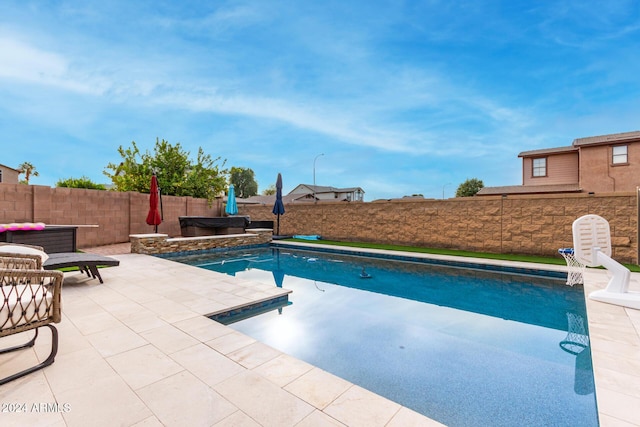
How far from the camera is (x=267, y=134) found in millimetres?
A: 25531

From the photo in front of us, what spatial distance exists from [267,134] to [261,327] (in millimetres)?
23258

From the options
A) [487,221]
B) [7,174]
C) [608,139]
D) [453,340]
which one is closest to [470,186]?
[608,139]

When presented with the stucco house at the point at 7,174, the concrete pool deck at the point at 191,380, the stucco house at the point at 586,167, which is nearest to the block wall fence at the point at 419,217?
the concrete pool deck at the point at 191,380

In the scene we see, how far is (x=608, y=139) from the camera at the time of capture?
16984 mm

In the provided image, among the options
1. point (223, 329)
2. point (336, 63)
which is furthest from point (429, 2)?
point (223, 329)

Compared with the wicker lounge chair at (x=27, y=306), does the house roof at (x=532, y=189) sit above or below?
above

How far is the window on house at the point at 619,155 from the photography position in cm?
1672

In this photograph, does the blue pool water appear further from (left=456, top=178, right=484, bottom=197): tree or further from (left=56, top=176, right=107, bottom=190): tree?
(left=456, top=178, right=484, bottom=197): tree

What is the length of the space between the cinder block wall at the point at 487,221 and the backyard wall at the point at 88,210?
7.37 m

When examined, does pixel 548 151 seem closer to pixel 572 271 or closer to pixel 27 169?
pixel 572 271

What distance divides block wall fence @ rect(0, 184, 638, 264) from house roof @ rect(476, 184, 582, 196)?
1247cm

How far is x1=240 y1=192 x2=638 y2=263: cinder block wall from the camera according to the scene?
25.7 feet

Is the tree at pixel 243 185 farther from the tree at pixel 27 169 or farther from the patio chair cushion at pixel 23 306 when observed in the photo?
the patio chair cushion at pixel 23 306

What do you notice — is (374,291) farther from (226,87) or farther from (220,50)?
(226,87)
